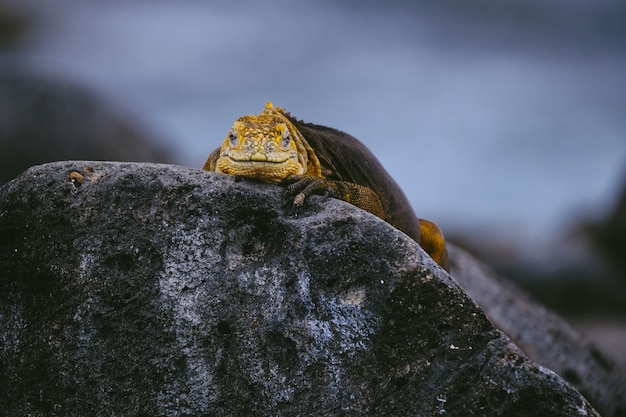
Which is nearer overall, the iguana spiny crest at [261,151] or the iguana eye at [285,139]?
the iguana spiny crest at [261,151]

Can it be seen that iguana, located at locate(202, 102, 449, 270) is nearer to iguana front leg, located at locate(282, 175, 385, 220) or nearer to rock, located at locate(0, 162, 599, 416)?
iguana front leg, located at locate(282, 175, 385, 220)

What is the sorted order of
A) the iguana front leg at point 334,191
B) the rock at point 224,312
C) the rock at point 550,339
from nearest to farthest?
the rock at point 224,312
the iguana front leg at point 334,191
the rock at point 550,339

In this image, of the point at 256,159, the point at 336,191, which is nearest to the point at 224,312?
the point at 256,159

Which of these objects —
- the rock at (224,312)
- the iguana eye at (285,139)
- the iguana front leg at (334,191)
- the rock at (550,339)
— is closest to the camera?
the rock at (224,312)

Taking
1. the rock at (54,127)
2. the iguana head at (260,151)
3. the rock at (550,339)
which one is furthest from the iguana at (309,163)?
the rock at (54,127)

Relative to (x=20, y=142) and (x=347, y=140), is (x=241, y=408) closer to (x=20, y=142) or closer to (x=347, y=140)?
(x=347, y=140)

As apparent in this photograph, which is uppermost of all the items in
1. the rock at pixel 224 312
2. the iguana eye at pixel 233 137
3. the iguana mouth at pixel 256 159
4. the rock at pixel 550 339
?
the iguana eye at pixel 233 137

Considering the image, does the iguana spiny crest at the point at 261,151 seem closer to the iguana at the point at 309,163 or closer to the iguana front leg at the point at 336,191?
the iguana at the point at 309,163

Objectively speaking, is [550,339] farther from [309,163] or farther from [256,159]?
[256,159]
